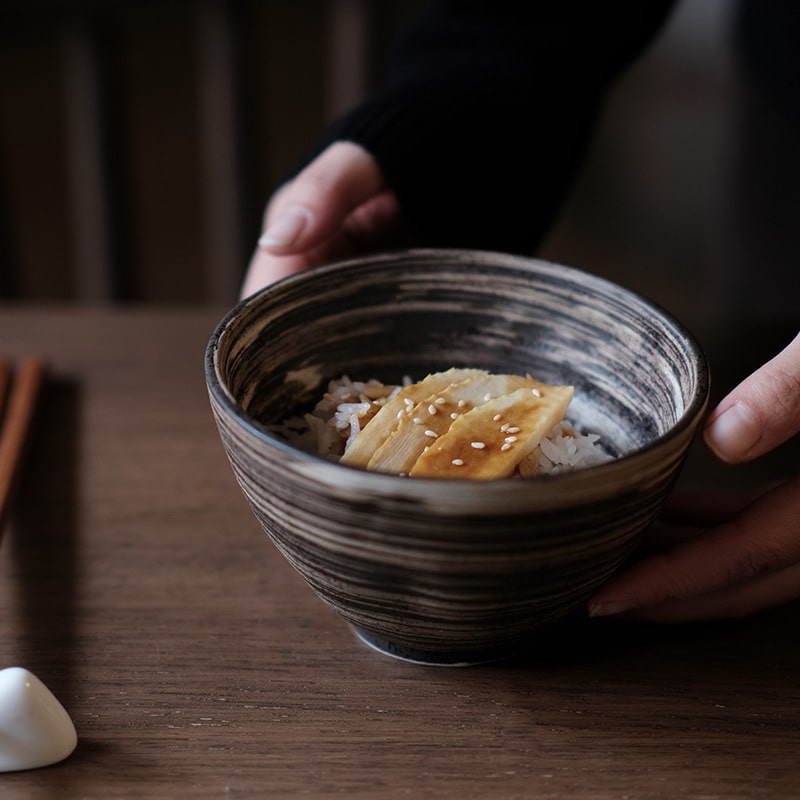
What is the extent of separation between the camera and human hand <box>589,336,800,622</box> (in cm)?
84

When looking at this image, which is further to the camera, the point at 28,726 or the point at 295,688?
the point at 295,688

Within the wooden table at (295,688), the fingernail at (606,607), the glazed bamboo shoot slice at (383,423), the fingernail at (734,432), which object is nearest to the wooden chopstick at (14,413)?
the wooden table at (295,688)

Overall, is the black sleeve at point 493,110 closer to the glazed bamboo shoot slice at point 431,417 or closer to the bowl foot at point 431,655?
the glazed bamboo shoot slice at point 431,417

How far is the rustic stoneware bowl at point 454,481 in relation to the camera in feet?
2.27

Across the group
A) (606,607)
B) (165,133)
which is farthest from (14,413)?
(165,133)

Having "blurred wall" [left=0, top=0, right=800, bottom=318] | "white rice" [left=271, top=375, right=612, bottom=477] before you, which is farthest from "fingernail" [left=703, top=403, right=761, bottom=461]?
"blurred wall" [left=0, top=0, right=800, bottom=318]

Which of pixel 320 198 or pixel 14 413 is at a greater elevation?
pixel 320 198

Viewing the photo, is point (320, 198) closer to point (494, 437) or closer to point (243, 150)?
point (494, 437)

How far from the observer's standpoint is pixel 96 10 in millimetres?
2398

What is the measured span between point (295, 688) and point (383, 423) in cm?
24

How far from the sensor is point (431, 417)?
2.93 ft

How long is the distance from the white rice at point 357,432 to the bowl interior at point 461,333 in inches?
1.1

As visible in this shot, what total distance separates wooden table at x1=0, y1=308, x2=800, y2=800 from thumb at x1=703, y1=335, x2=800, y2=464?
0.21 m

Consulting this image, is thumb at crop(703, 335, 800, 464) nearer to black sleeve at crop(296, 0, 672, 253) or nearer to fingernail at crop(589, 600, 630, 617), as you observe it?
fingernail at crop(589, 600, 630, 617)
